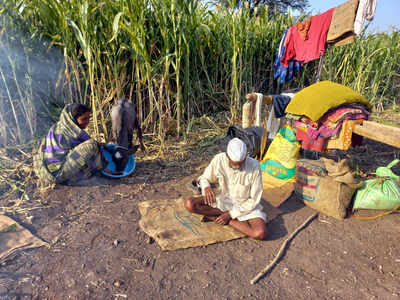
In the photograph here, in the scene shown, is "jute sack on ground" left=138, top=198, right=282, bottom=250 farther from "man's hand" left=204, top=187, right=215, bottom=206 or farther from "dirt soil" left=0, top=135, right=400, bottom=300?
"man's hand" left=204, top=187, right=215, bottom=206

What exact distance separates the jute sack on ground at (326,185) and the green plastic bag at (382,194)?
4.1 inches

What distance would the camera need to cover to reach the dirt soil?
1.82 m

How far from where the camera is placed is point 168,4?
3.74m

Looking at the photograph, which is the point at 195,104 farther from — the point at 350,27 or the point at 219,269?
the point at 219,269

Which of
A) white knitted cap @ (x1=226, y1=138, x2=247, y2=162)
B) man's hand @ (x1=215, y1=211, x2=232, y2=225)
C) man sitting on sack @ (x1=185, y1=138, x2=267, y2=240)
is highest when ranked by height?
white knitted cap @ (x1=226, y1=138, x2=247, y2=162)

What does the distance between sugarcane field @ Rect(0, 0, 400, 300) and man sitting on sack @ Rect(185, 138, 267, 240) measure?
0.04 ft

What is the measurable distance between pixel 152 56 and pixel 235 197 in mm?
2983

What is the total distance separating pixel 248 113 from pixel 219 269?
2.04 metres

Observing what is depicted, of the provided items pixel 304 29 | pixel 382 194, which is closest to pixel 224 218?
pixel 382 194

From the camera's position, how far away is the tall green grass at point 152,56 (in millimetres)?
3617

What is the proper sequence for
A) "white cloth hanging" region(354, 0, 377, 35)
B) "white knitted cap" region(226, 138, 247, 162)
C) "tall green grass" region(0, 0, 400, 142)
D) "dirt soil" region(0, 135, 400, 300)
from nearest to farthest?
"dirt soil" region(0, 135, 400, 300) < "white knitted cap" region(226, 138, 247, 162) < "white cloth hanging" region(354, 0, 377, 35) < "tall green grass" region(0, 0, 400, 142)

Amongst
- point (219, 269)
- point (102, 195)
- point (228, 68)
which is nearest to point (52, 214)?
point (102, 195)

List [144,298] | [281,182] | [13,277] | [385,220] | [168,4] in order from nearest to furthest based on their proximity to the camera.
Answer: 1. [144,298]
2. [13,277]
3. [385,220]
4. [281,182]
5. [168,4]

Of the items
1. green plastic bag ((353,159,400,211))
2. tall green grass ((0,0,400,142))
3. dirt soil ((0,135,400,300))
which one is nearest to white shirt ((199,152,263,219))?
dirt soil ((0,135,400,300))
